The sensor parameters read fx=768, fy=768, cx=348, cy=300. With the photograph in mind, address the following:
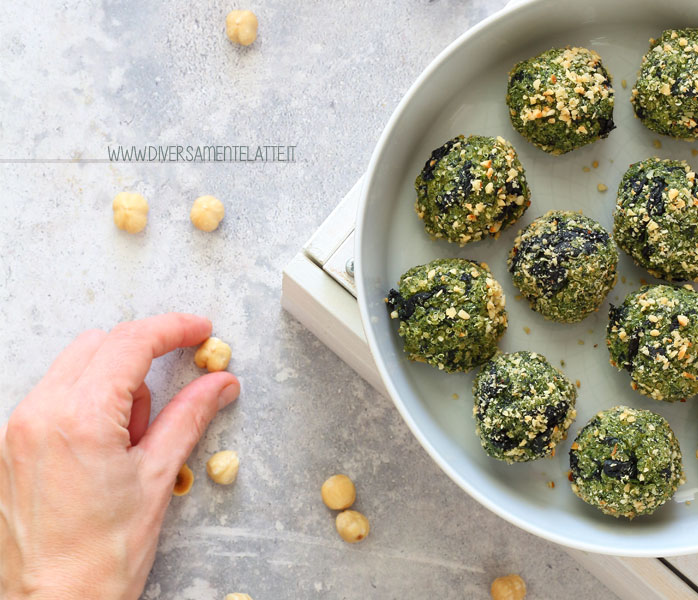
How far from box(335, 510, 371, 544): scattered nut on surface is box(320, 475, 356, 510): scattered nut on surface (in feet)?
0.08

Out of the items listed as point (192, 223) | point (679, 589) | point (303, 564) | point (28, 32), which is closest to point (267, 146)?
point (192, 223)

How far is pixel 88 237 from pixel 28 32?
1.75 ft

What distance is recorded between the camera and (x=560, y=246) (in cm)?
139

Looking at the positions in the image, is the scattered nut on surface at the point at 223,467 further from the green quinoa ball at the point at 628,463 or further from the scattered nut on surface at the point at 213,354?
the green quinoa ball at the point at 628,463

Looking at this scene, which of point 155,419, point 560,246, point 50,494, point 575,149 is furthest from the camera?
point 155,419

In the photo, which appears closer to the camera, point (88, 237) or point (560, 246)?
point (560, 246)

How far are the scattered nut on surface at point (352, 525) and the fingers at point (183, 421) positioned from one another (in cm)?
39

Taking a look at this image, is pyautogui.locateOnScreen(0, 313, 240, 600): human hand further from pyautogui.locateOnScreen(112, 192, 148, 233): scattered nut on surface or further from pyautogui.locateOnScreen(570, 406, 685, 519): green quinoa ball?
pyautogui.locateOnScreen(570, 406, 685, 519): green quinoa ball

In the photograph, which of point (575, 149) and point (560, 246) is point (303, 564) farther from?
point (575, 149)

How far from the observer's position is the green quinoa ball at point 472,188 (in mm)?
1402

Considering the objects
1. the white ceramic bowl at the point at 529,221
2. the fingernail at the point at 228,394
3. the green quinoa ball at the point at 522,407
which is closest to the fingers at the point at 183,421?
the fingernail at the point at 228,394

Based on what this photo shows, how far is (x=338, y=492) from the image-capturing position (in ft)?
5.95

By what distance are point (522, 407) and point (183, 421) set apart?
0.80 meters

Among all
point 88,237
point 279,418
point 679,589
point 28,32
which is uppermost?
point 28,32
